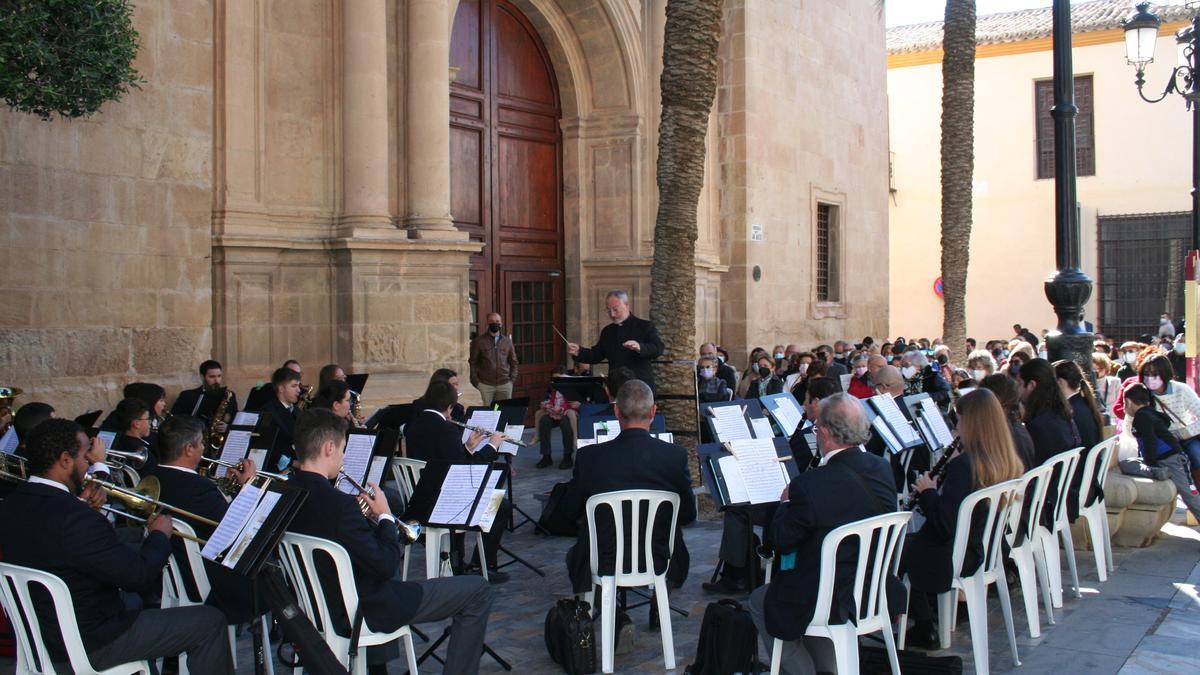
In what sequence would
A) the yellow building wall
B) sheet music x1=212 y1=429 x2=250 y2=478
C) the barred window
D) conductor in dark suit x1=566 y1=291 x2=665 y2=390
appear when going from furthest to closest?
the barred window → the yellow building wall → conductor in dark suit x1=566 y1=291 x2=665 y2=390 → sheet music x1=212 y1=429 x2=250 y2=478

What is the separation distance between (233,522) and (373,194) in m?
8.21

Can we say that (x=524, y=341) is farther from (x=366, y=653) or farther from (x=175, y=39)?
(x=366, y=653)

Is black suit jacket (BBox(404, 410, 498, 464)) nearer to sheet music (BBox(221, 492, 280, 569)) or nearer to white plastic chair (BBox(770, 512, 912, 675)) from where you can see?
sheet music (BBox(221, 492, 280, 569))

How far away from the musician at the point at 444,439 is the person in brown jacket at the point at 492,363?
232 inches

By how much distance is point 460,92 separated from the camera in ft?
50.1

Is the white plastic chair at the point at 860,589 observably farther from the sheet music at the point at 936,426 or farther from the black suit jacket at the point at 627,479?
the sheet music at the point at 936,426

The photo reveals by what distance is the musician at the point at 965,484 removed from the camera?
6039mm

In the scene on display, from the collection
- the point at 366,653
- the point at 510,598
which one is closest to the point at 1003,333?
the point at 510,598

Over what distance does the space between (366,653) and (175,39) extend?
774cm

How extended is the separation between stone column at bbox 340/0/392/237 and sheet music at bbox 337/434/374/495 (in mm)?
6056

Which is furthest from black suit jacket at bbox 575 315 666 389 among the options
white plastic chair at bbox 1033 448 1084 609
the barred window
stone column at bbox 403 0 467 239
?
the barred window

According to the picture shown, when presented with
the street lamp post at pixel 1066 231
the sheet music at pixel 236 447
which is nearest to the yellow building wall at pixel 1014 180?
the street lamp post at pixel 1066 231

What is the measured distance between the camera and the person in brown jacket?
14078 millimetres

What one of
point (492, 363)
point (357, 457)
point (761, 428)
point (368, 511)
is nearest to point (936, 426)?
point (761, 428)
